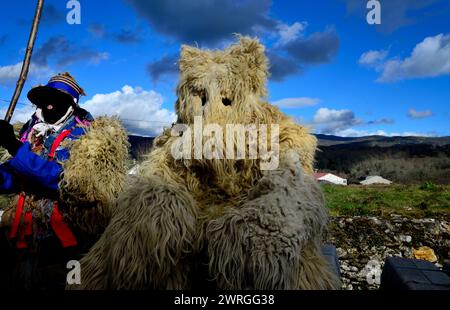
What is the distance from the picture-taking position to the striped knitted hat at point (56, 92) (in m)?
2.23

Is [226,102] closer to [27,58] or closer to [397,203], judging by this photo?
[27,58]

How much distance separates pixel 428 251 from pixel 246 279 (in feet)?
8.16

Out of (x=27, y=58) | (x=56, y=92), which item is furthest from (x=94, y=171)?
(x=27, y=58)

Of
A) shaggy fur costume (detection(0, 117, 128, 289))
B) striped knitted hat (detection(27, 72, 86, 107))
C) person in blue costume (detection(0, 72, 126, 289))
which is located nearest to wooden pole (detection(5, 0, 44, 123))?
striped knitted hat (detection(27, 72, 86, 107))

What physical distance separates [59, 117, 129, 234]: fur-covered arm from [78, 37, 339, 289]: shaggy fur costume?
41cm

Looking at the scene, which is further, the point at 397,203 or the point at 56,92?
the point at 397,203

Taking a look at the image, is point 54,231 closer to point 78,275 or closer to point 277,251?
point 78,275

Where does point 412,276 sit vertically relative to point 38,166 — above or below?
below

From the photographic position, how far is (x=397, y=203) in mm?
4301

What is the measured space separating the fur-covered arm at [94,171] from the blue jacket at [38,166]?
63mm

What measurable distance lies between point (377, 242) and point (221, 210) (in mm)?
2252

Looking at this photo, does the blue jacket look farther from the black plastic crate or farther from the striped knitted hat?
the black plastic crate

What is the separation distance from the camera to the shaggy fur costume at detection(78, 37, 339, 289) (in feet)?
4.55
